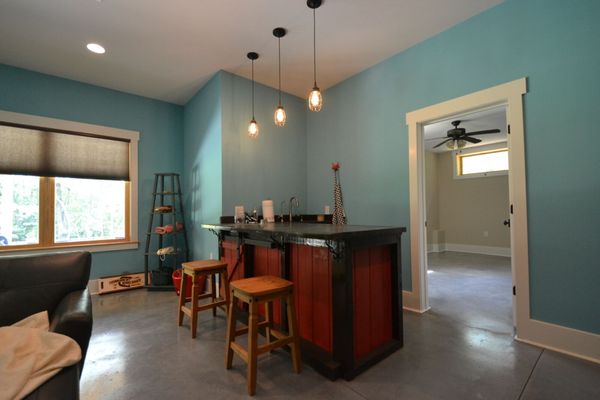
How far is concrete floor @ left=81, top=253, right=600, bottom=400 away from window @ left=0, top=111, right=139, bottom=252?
168 centimetres

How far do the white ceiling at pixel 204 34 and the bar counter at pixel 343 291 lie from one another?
6.62ft

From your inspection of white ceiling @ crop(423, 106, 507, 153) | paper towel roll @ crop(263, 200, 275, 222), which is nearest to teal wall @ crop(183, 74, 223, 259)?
paper towel roll @ crop(263, 200, 275, 222)

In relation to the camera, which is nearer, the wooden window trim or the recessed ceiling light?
the recessed ceiling light

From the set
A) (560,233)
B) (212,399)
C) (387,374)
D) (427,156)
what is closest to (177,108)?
(212,399)

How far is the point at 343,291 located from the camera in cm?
182

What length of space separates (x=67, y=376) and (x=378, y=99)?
361 centimetres

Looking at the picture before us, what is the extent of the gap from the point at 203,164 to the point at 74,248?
6.77ft

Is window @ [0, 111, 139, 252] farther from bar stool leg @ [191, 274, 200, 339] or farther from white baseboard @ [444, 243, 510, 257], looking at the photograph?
white baseboard @ [444, 243, 510, 257]

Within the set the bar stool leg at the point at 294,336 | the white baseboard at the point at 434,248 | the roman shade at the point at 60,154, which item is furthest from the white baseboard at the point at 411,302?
the white baseboard at the point at 434,248

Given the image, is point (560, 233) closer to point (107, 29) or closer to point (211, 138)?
point (211, 138)

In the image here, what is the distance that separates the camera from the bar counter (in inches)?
72.2

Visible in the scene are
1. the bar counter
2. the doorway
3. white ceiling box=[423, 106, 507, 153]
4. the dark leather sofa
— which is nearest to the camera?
the dark leather sofa

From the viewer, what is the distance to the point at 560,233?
7.08 ft

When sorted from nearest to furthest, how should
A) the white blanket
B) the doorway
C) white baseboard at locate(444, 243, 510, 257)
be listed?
1. the white blanket
2. the doorway
3. white baseboard at locate(444, 243, 510, 257)
